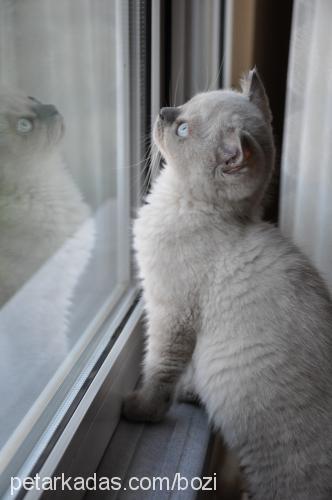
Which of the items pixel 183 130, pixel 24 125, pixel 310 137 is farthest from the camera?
pixel 310 137

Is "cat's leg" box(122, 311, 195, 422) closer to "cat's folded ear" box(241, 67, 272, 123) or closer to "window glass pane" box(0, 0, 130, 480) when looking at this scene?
"window glass pane" box(0, 0, 130, 480)

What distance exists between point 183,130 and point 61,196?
1.01ft

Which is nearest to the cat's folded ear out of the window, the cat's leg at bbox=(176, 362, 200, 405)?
the window

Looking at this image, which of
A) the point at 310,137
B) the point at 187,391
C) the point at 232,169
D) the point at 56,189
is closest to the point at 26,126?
the point at 56,189

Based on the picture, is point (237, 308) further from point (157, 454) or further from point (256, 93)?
point (256, 93)

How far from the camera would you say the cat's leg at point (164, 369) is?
105 cm

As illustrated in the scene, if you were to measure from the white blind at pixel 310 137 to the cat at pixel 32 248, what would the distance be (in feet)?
2.06

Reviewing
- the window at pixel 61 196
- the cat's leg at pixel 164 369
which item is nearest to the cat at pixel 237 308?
the cat's leg at pixel 164 369

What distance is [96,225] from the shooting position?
134cm

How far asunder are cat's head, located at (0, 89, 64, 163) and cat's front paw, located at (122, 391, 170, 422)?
1.79 ft

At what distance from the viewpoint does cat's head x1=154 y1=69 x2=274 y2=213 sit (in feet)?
3.31

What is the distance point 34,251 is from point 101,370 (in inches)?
10.9

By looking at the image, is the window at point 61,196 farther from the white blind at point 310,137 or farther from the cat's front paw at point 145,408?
the white blind at point 310,137

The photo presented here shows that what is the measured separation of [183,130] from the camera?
43.1 inches
